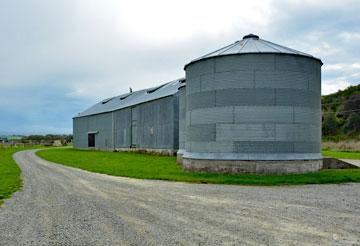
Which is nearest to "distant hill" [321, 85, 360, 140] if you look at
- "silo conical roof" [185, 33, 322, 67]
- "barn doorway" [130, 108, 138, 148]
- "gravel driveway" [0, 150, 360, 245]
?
"barn doorway" [130, 108, 138, 148]

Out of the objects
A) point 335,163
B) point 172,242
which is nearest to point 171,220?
point 172,242

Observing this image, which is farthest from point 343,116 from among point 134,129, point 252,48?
point 252,48

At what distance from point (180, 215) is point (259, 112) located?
984 centimetres

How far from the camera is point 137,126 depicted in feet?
144

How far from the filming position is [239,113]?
701 inches

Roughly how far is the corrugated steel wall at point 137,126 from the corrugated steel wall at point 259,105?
16568 millimetres

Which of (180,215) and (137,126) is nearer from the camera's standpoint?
(180,215)

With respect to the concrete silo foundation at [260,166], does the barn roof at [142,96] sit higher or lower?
higher

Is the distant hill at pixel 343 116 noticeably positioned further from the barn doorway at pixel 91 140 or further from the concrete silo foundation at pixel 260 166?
the concrete silo foundation at pixel 260 166

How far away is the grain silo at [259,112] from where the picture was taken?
1756 centimetres

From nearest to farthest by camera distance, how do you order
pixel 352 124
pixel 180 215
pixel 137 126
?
pixel 180 215
pixel 137 126
pixel 352 124

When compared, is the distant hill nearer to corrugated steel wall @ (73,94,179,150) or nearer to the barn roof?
the barn roof

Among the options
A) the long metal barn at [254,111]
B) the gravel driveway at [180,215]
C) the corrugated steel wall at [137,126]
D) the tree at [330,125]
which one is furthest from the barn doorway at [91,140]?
the tree at [330,125]

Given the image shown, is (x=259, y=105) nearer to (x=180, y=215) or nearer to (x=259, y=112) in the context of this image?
(x=259, y=112)
